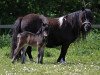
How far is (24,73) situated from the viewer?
9602mm

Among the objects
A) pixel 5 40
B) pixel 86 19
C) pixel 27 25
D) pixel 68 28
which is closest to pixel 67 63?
pixel 68 28

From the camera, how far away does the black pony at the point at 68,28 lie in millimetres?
12266

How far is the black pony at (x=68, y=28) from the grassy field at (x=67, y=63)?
45 cm

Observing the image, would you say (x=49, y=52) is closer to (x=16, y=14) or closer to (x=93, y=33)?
(x=93, y=33)

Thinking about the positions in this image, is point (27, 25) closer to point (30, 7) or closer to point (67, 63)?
point (67, 63)

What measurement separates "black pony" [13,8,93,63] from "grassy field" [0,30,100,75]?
1.48 ft

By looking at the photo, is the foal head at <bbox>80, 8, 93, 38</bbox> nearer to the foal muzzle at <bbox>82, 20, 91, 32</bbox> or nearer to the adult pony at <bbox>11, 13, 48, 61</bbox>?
the foal muzzle at <bbox>82, 20, 91, 32</bbox>

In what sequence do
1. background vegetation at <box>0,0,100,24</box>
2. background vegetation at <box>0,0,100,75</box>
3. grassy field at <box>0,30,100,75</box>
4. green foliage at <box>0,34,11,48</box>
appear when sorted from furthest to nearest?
background vegetation at <box>0,0,100,24</box> < green foliage at <box>0,34,11,48</box> < background vegetation at <box>0,0,100,75</box> < grassy field at <box>0,30,100,75</box>

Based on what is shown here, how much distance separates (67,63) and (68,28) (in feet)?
3.61

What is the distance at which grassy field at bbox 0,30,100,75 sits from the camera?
9.93 metres

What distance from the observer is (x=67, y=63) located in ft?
40.0

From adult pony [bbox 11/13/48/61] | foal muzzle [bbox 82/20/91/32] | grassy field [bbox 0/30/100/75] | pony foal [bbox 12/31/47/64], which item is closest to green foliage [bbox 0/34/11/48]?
grassy field [bbox 0/30/100/75]

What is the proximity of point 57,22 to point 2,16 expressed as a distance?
23.2ft

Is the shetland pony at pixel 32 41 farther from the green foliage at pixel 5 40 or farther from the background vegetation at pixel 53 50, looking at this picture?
the green foliage at pixel 5 40
